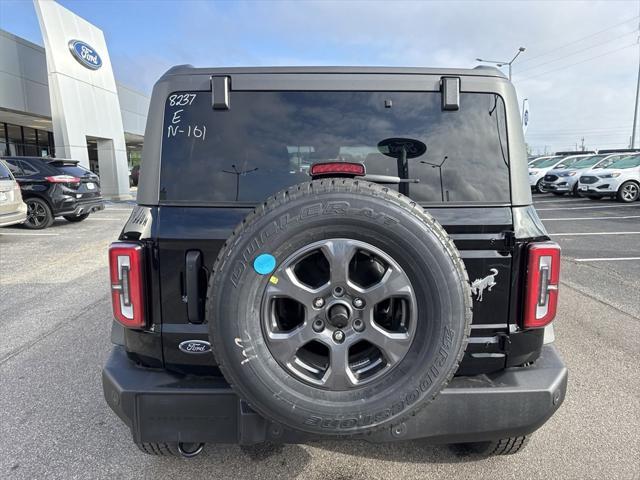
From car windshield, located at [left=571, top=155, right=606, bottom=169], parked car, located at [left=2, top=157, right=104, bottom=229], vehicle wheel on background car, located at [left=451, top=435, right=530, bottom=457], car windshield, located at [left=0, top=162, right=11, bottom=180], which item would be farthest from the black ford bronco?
car windshield, located at [left=571, top=155, right=606, bottom=169]

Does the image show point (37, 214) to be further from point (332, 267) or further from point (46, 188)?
point (332, 267)

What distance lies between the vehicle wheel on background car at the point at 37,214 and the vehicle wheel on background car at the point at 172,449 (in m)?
10.1

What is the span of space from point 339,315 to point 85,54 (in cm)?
2047

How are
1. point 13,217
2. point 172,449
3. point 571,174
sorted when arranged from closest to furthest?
point 172,449
point 13,217
point 571,174

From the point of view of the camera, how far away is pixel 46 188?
409 inches

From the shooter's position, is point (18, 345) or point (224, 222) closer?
point (224, 222)

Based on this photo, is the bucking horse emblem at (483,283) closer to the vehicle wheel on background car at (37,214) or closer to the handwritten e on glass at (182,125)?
the handwritten e on glass at (182,125)

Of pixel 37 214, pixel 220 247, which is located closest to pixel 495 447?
pixel 220 247

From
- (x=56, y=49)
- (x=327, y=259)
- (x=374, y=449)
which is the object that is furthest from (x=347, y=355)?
(x=56, y=49)

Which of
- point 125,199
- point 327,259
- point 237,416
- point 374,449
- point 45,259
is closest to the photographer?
point 327,259

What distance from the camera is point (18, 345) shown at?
403 cm

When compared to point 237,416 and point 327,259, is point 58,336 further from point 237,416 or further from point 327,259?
point 327,259

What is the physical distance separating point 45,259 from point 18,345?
4.09 metres

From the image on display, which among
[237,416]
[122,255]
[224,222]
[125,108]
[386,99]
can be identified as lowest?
[237,416]
